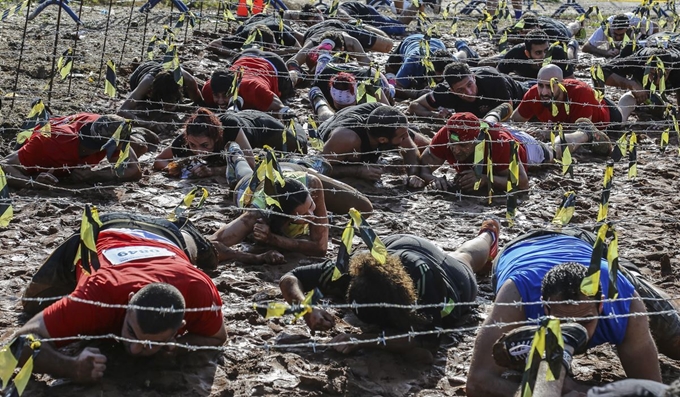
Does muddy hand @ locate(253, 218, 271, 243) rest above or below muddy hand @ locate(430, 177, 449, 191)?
below

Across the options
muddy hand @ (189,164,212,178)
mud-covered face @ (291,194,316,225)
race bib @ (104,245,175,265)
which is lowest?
muddy hand @ (189,164,212,178)

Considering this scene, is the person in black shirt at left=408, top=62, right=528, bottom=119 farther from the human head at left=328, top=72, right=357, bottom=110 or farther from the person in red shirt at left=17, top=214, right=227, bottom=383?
the person in red shirt at left=17, top=214, right=227, bottom=383

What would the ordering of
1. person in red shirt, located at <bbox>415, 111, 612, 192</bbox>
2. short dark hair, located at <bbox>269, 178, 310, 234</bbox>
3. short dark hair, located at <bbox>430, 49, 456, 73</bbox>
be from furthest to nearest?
short dark hair, located at <bbox>430, 49, 456, 73</bbox> → person in red shirt, located at <bbox>415, 111, 612, 192</bbox> → short dark hair, located at <bbox>269, 178, 310, 234</bbox>

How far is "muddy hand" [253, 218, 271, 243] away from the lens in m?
5.06

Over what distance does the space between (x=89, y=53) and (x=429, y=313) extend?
628 cm

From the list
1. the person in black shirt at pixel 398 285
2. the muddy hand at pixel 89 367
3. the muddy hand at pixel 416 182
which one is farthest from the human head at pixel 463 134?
the muddy hand at pixel 89 367

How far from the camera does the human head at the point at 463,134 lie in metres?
6.19

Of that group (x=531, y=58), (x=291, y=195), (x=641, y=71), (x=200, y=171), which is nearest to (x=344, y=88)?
(x=200, y=171)

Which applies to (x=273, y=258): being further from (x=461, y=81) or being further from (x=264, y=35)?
(x=264, y=35)

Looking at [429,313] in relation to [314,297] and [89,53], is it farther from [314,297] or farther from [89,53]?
[89,53]

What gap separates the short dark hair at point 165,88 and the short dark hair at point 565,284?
4.58m

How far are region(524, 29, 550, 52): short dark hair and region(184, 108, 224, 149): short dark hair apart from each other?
13.3 ft

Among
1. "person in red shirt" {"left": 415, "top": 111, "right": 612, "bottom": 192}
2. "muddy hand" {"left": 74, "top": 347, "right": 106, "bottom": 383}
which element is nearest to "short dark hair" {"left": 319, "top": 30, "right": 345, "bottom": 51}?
"person in red shirt" {"left": 415, "top": 111, "right": 612, "bottom": 192}

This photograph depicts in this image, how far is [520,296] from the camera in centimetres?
377
